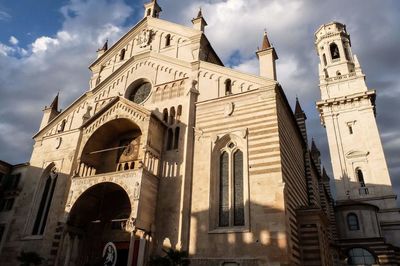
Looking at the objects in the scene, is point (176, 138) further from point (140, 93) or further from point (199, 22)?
point (199, 22)

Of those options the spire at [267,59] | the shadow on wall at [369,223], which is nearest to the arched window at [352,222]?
the shadow on wall at [369,223]

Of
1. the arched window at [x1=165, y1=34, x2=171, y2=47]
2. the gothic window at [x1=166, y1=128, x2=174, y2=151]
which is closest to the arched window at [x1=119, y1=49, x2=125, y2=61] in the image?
the arched window at [x1=165, y1=34, x2=171, y2=47]

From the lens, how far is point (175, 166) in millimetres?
18562

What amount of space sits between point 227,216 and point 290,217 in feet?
10.5

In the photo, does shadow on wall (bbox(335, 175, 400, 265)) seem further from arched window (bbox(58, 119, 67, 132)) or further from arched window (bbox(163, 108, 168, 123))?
arched window (bbox(58, 119, 67, 132))

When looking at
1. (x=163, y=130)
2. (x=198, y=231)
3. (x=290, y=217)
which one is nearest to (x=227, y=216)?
(x=198, y=231)

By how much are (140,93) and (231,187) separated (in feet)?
34.1

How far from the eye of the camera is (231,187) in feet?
56.5

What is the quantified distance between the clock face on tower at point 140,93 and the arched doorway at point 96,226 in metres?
6.68

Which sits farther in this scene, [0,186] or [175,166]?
[0,186]

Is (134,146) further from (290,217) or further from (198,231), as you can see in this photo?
(290,217)

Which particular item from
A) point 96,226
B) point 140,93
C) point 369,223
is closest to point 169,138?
point 140,93

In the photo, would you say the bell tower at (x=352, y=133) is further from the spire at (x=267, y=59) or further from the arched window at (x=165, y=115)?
the arched window at (x=165, y=115)

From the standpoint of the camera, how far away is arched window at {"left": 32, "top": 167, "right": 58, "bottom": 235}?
2120 cm
